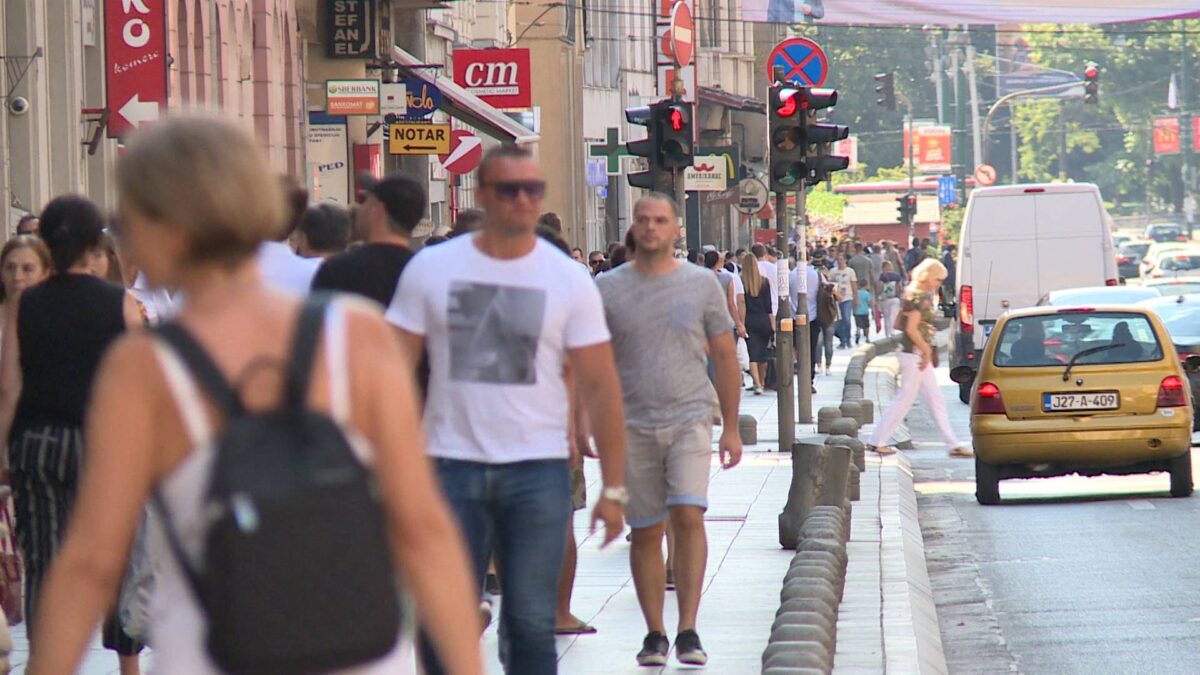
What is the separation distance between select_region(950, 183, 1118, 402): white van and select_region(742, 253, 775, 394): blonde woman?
269 centimetres

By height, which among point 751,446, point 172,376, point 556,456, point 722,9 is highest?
point 722,9

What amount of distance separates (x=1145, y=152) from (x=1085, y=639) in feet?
468

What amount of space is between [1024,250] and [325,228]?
21781 millimetres

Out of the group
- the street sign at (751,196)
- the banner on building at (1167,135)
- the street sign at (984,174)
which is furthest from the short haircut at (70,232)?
the banner on building at (1167,135)

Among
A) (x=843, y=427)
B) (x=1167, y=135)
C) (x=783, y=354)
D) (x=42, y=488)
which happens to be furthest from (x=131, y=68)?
(x=1167, y=135)

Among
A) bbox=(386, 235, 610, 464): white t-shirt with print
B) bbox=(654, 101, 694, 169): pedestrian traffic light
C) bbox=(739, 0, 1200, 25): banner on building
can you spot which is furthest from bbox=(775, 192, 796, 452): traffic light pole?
bbox=(739, 0, 1200, 25): banner on building

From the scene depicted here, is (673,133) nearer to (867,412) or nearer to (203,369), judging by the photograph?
(867,412)

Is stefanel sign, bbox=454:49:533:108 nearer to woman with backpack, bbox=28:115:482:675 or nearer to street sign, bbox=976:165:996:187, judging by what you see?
woman with backpack, bbox=28:115:482:675

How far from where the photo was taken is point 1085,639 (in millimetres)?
10406

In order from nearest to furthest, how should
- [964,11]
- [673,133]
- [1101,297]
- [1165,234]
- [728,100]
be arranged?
[673,133]
[1101,297]
[964,11]
[728,100]
[1165,234]

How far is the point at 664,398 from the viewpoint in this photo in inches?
351

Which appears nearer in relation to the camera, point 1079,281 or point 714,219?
point 1079,281

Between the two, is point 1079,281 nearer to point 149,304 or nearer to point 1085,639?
point 1085,639

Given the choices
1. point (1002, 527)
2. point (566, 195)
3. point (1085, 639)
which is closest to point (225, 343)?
point (1085, 639)
